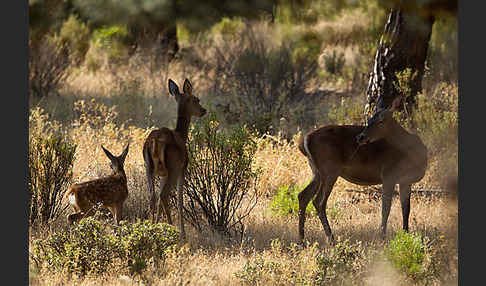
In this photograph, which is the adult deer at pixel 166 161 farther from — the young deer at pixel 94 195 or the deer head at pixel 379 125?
the deer head at pixel 379 125

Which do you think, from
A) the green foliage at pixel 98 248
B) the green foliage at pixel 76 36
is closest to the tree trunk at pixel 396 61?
the green foliage at pixel 98 248

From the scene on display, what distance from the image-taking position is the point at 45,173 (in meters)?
6.72

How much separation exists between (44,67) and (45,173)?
881 centimetres

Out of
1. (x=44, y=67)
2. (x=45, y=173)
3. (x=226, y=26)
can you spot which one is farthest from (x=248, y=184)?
(x=226, y=26)

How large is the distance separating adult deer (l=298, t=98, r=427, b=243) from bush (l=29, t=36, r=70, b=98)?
9694 millimetres

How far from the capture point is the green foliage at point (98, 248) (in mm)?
5273

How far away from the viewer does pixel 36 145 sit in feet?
22.2

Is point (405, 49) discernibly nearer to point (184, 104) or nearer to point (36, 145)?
point (184, 104)

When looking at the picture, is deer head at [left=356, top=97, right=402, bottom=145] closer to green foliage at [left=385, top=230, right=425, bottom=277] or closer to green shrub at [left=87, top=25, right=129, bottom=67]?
green foliage at [left=385, top=230, right=425, bottom=277]

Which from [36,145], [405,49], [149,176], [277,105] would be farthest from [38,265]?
[277,105]

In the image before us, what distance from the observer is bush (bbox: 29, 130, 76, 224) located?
668 cm

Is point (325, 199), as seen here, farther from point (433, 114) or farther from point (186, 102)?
point (433, 114)

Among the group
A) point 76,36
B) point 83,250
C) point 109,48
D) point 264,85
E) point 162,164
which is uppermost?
point 76,36

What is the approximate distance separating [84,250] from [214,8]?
8271 millimetres
